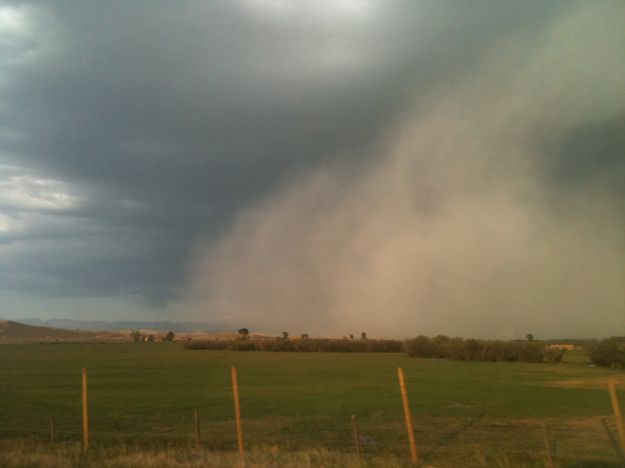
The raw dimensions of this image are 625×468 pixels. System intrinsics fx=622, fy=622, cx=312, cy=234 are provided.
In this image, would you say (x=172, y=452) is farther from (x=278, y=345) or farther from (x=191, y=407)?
(x=278, y=345)

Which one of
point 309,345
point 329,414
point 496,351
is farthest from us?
point 309,345

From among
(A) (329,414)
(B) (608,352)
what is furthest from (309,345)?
(A) (329,414)

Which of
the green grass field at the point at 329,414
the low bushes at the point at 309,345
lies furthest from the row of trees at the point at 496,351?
the green grass field at the point at 329,414

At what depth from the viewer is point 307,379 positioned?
207 ft

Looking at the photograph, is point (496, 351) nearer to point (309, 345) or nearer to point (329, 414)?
point (309, 345)

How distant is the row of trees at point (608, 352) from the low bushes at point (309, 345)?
68573 millimetres

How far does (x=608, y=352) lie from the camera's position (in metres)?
102

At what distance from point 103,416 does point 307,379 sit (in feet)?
106

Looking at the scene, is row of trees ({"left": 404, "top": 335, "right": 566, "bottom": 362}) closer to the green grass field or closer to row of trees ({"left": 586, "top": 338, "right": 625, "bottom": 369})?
row of trees ({"left": 586, "top": 338, "right": 625, "bottom": 369})

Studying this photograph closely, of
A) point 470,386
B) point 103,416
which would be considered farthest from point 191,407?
point 470,386

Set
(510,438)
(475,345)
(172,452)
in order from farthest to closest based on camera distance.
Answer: (475,345), (510,438), (172,452)

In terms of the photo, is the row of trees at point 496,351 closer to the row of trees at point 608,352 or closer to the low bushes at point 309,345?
the row of trees at point 608,352

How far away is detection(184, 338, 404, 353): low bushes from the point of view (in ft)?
550

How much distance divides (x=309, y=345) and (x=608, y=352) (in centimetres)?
8622
